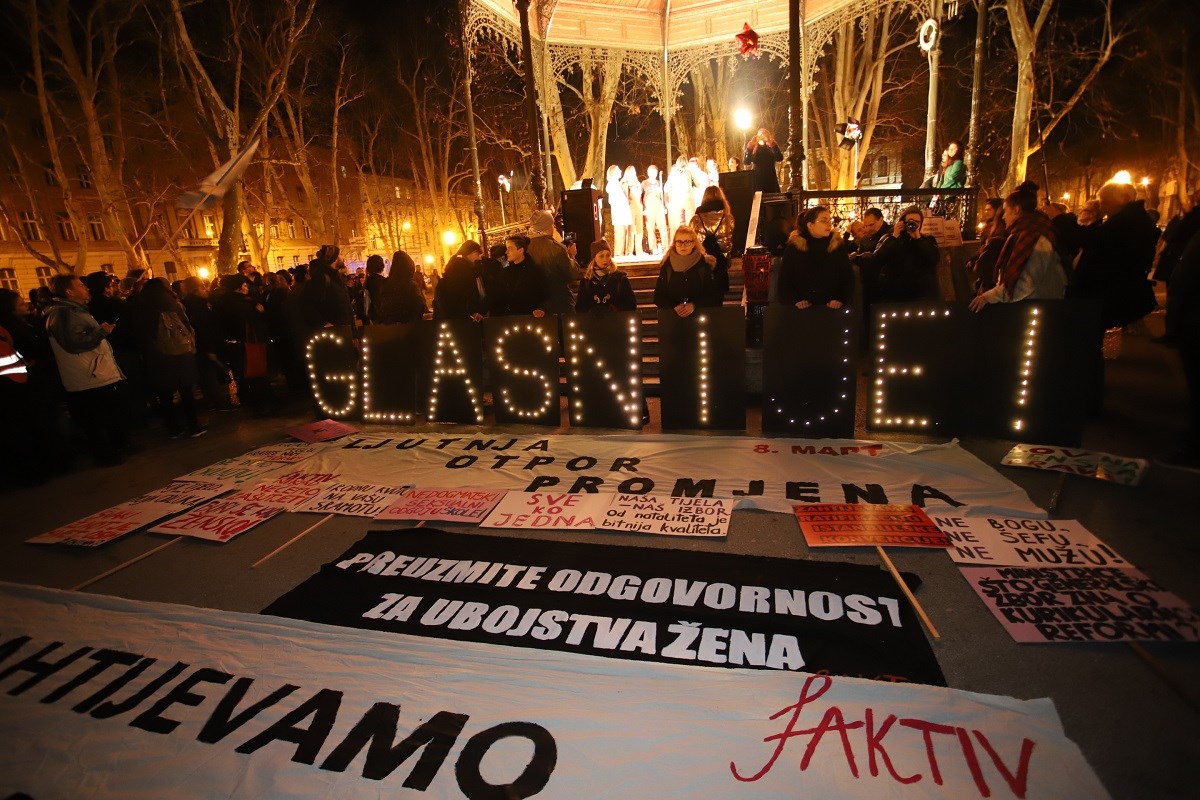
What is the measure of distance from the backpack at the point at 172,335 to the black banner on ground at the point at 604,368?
4.88 meters

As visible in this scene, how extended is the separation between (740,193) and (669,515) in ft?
31.4

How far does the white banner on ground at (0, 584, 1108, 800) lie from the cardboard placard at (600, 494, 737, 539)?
150 centimetres

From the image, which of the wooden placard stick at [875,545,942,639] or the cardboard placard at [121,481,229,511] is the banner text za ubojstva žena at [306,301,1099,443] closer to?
the cardboard placard at [121,481,229,511]

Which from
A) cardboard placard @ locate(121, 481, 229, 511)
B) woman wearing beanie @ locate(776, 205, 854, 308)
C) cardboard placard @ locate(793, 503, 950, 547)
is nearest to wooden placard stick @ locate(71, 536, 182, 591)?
cardboard placard @ locate(121, 481, 229, 511)

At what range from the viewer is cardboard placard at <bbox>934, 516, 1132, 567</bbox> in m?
3.23

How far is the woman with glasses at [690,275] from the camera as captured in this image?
6.15m

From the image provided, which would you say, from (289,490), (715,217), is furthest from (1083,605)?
(715,217)

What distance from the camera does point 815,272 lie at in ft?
18.7

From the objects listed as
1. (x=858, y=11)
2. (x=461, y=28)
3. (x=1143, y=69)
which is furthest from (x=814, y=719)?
(x=1143, y=69)

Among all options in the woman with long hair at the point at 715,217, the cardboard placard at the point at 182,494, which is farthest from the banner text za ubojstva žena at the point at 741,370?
the woman with long hair at the point at 715,217

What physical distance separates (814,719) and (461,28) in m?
14.8

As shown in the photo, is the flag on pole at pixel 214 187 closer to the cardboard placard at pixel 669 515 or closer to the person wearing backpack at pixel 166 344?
the person wearing backpack at pixel 166 344

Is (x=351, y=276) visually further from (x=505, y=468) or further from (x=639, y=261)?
(x=505, y=468)

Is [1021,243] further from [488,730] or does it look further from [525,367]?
[488,730]
